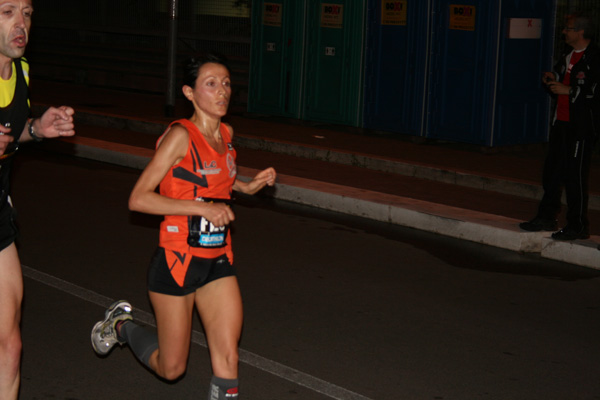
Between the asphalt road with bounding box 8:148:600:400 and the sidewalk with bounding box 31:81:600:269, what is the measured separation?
219mm

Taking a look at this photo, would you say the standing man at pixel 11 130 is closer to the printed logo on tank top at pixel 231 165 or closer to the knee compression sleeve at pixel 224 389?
the printed logo on tank top at pixel 231 165

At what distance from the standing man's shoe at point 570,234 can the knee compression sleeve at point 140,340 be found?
185 inches

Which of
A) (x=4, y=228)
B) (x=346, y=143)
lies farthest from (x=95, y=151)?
(x=4, y=228)

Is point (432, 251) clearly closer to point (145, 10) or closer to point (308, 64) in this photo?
point (308, 64)

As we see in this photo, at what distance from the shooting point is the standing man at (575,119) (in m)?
8.58

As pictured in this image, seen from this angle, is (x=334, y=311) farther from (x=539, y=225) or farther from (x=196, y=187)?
(x=539, y=225)

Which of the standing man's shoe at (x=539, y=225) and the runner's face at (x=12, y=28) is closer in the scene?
the runner's face at (x=12, y=28)

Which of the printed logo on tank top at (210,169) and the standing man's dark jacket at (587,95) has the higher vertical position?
the standing man's dark jacket at (587,95)

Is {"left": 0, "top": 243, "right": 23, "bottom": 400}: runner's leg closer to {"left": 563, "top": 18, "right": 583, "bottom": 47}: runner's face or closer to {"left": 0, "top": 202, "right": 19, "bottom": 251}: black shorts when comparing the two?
{"left": 0, "top": 202, "right": 19, "bottom": 251}: black shorts

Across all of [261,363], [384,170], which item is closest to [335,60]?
[384,170]

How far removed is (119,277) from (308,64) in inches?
381

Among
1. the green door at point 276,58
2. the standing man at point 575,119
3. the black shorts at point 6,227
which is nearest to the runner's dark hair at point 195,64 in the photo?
the black shorts at point 6,227

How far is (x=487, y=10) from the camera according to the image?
553 inches

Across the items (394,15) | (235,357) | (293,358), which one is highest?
(394,15)
